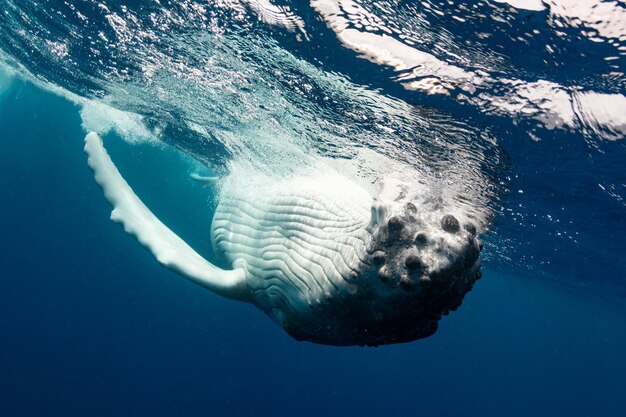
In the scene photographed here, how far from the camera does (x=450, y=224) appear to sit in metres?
3.27

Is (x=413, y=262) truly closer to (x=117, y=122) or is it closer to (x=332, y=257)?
(x=332, y=257)

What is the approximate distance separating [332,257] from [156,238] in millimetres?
3857

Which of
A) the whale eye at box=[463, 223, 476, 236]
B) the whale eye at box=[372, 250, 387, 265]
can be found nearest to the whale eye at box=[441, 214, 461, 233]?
the whale eye at box=[463, 223, 476, 236]

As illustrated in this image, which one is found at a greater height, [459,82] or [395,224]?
[459,82]

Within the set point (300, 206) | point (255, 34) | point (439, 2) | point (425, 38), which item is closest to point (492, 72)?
point (425, 38)

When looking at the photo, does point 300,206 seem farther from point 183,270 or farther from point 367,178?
point 367,178

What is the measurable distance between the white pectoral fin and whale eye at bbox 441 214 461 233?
3747 millimetres

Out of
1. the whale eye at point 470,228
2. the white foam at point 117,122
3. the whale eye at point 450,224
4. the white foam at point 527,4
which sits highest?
the white foam at point 527,4

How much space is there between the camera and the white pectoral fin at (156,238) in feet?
20.4

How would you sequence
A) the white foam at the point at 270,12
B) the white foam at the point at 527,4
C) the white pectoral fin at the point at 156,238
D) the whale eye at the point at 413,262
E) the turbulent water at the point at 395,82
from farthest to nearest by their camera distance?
the white foam at the point at 270,12 → the white pectoral fin at the point at 156,238 → the turbulent water at the point at 395,82 → the white foam at the point at 527,4 → the whale eye at the point at 413,262

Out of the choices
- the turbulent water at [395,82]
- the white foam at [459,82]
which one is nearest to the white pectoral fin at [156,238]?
the turbulent water at [395,82]

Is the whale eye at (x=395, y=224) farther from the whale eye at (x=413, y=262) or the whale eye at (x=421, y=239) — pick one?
the whale eye at (x=413, y=262)

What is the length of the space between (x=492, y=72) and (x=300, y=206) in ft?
11.8

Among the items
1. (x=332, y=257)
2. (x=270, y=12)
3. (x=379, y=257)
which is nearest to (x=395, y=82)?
(x=270, y=12)
